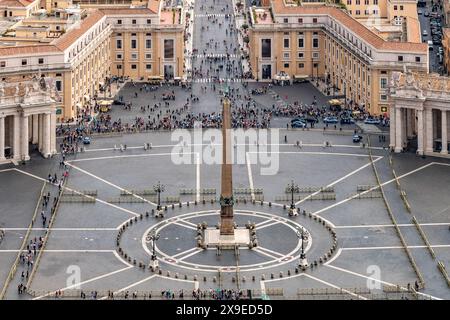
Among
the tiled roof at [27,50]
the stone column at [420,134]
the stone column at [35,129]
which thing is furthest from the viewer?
the tiled roof at [27,50]

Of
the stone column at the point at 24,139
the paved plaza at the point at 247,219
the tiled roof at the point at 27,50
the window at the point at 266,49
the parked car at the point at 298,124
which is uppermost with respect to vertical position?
the window at the point at 266,49

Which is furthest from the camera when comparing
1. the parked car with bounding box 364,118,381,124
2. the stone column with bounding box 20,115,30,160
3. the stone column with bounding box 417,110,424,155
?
the parked car with bounding box 364,118,381,124

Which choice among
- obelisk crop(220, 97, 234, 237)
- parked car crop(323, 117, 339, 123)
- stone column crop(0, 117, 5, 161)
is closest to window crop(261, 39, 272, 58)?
parked car crop(323, 117, 339, 123)

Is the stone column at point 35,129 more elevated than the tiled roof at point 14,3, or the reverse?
the tiled roof at point 14,3

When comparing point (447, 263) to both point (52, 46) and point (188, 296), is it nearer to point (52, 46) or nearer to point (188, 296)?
point (188, 296)

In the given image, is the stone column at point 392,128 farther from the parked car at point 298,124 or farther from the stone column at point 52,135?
the stone column at point 52,135

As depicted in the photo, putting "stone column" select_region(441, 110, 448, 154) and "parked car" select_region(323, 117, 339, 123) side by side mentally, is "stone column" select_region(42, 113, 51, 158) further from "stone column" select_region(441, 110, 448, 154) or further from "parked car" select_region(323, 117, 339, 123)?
"stone column" select_region(441, 110, 448, 154)

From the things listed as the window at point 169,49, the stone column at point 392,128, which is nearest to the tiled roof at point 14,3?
the window at point 169,49
